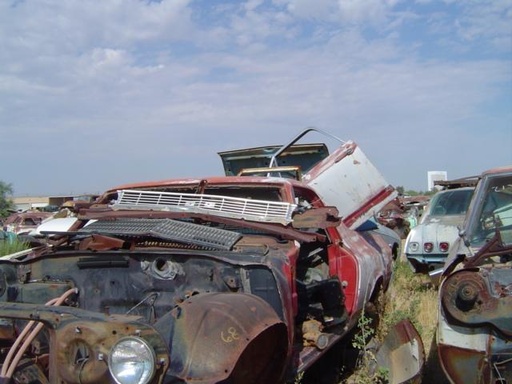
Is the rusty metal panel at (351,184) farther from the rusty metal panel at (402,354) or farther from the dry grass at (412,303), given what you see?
the rusty metal panel at (402,354)

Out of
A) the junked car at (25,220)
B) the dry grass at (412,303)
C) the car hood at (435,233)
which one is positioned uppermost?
the car hood at (435,233)

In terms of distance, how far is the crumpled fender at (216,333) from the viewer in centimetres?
292

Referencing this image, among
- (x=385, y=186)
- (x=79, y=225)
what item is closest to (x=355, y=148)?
(x=385, y=186)

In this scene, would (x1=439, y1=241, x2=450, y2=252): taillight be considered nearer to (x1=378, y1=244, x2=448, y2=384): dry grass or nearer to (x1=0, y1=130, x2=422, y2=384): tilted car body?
(x1=378, y1=244, x2=448, y2=384): dry grass

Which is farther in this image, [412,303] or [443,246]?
[443,246]

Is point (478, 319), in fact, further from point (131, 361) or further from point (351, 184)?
point (351, 184)

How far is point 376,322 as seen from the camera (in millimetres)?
6492

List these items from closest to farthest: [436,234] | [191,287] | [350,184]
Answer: [191,287], [350,184], [436,234]

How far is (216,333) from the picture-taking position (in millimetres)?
3041

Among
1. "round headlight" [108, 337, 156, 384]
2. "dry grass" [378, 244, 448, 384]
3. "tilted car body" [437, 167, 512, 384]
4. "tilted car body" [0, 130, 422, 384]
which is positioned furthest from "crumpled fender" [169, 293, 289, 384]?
"dry grass" [378, 244, 448, 384]

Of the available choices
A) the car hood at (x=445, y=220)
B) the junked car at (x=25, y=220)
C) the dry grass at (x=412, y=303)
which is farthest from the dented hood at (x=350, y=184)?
the junked car at (x=25, y=220)

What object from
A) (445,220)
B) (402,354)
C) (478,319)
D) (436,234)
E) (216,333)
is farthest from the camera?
(445,220)

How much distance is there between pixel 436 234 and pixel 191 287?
649 cm

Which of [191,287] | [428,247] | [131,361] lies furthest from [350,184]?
[131,361]
